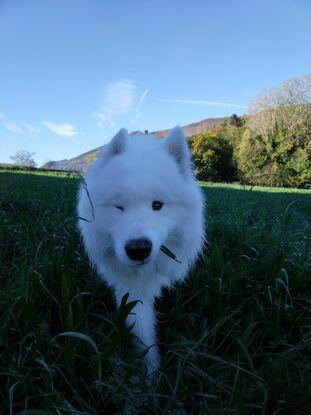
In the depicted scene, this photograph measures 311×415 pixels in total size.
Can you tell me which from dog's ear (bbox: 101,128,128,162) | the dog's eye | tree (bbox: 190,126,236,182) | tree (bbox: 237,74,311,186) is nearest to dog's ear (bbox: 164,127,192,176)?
dog's ear (bbox: 101,128,128,162)

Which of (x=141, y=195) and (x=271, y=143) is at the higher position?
(x=271, y=143)

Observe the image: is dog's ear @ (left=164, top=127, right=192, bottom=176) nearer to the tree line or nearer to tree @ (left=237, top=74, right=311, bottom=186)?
the tree line

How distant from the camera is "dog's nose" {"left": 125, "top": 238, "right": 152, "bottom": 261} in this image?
1.94m

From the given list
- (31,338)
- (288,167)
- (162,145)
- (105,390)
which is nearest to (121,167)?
(162,145)

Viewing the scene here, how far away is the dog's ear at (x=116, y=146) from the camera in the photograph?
7.95 feet

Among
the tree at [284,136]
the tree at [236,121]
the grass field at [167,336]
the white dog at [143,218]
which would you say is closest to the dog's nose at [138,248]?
the white dog at [143,218]

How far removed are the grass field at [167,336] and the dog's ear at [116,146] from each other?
712mm

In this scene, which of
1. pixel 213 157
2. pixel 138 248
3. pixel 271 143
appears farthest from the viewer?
pixel 271 143

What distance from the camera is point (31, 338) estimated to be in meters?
1.76

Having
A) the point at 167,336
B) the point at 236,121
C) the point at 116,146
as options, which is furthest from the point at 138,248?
the point at 236,121

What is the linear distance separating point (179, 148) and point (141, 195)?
1.90 ft

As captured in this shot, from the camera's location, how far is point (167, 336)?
219 centimetres

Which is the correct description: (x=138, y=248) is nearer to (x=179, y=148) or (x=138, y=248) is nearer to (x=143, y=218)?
(x=143, y=218)

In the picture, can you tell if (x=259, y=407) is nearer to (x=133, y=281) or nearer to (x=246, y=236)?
(x=133, y=281)
